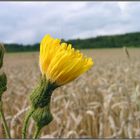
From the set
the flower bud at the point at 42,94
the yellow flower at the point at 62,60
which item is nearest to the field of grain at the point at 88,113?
the flower bud at the point at 42,94

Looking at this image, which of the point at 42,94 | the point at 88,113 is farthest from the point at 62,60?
the point at 88,113

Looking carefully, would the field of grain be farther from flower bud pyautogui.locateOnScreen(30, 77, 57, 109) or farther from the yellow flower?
the yellow flower

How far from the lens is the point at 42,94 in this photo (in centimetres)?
109

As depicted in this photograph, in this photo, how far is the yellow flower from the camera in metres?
0.96

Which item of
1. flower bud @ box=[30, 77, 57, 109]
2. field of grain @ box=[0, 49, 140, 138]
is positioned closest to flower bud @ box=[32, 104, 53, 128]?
flower bud @ box=[30, 77, 57, 109]

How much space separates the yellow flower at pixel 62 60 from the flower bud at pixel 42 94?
78 millimetres

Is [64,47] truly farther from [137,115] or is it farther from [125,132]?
[137,115]

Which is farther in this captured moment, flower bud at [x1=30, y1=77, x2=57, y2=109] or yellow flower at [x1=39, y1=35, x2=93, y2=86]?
flower bud at [x1=30, y1=77, x2=57, y2=109]

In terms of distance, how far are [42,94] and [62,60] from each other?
16 cm

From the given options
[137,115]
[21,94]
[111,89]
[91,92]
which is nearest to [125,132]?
[137,115]

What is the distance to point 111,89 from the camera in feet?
21.2

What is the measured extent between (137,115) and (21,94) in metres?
2.71

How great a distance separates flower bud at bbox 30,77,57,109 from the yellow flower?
0.26 feet

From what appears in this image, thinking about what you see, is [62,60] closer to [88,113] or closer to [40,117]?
[40,117]
